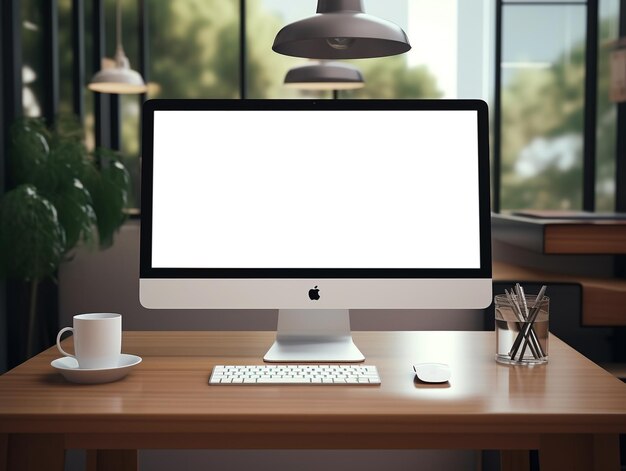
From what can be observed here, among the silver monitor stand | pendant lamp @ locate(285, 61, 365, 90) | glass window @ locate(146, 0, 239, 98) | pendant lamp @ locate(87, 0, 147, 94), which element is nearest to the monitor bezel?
the silver monitor stand

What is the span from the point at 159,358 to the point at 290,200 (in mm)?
392

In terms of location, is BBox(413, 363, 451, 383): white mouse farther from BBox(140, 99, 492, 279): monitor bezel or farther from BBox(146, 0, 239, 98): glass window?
BBox(146, 0, 239, 98): glass window

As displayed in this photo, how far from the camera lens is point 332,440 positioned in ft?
3.64

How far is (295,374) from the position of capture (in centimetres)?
129

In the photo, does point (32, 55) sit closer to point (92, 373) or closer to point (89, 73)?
point (89, 73)

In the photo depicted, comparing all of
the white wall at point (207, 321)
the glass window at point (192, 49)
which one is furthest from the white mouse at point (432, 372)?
the glass window at point (192, 49)

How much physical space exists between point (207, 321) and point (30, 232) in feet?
2.53

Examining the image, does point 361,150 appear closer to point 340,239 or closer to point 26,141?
point 340,239

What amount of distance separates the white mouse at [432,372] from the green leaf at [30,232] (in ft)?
6.18

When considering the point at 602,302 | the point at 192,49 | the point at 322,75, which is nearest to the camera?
the point at 602,302

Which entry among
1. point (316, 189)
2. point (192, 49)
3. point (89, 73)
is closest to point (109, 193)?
point (316, 189)

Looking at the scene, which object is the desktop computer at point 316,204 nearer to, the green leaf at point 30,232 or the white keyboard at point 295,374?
the white keyboard at point 295,374

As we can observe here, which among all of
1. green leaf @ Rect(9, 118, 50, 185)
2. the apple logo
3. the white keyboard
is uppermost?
green leaf @ Rect(9, 118, 50, 185)

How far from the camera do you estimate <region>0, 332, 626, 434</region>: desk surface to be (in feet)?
3.56
